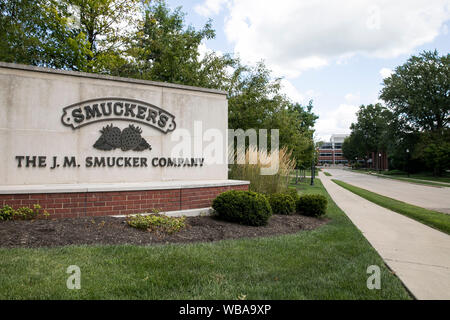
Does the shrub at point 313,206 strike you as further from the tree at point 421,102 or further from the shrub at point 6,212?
the tree at point 421,102

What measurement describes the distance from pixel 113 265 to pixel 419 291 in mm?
3643

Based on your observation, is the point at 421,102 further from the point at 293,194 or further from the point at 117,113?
the point at 117,113

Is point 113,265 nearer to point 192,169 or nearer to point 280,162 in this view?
point 192,169

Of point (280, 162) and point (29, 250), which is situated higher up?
point (280, 162)

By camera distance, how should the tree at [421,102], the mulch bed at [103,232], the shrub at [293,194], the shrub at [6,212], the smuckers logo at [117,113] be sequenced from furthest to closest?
the tree at [421,102] → the shrub at [293,194] → the smuckers logo at [117,113] → the shrub at [6,212] → the mulch bed at [103,232]

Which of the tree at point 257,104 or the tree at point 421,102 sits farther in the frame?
the tree at point 421,102

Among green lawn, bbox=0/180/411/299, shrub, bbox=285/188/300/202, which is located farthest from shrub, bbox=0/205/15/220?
shrub, bbox=285/188/300/202

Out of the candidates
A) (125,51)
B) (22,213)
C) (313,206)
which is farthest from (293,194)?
(125,51)

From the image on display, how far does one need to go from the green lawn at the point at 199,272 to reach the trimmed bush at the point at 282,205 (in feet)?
10.3

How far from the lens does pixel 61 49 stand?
1308 cm

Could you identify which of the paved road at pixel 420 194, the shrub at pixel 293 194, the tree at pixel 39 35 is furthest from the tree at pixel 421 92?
the tree at pixel 39 35

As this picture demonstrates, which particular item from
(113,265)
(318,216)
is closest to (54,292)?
(113,265)

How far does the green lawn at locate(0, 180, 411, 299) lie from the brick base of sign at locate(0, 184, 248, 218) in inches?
70.0

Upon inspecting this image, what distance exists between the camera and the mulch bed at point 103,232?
15.6 ft
